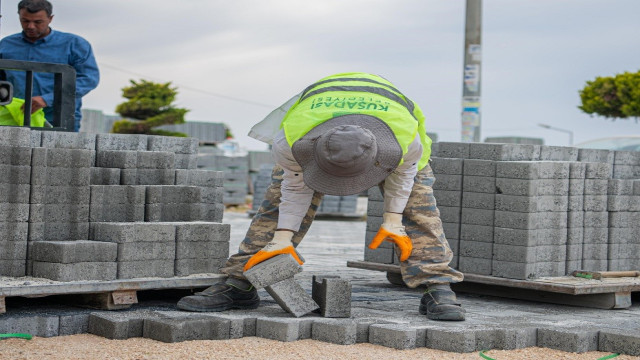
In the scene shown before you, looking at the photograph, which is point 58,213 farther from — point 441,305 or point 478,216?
point 478,216

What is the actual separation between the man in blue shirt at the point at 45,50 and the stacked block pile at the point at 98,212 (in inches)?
45.3

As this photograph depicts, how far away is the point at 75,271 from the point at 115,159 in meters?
1.09

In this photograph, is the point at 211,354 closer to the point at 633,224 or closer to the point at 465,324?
the point at 465,324

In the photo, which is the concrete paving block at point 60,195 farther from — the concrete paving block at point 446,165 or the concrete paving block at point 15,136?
the concrete paving block at point 446,165

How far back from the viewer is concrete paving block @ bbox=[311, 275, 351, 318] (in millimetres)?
6523

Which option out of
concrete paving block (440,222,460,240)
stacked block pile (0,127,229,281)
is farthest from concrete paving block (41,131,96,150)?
concrete paving block (440,222,460,240)

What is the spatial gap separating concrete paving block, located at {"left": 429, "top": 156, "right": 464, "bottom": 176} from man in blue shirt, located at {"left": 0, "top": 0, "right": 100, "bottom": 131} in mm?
3057

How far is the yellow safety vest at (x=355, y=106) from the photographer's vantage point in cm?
618

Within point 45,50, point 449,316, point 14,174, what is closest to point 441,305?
point 449,316

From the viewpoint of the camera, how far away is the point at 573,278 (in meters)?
8.05

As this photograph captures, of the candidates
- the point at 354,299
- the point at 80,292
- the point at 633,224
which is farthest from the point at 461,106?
the point at 80,292

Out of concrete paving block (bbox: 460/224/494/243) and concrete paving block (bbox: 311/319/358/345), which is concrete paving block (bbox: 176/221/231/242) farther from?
concrete paving block (bbox: 460/224/494/243)

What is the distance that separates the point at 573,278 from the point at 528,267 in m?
0.47

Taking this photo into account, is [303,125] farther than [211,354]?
Yes
